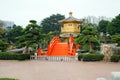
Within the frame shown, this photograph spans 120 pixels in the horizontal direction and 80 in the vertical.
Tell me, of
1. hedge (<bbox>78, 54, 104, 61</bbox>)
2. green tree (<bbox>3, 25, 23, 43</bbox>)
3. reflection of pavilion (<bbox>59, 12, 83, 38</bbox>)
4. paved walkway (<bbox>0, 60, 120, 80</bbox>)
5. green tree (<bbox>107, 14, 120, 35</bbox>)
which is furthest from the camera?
green tree (<bbox>3, 25, 23, 43</bbox>)

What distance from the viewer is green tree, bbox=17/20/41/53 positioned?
20.8 meters

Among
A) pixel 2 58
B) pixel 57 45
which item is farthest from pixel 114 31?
pixel 2 58

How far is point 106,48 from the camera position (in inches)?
745

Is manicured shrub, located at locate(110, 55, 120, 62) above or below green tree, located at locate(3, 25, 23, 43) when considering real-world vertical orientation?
below

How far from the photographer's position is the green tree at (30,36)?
20.8 metres

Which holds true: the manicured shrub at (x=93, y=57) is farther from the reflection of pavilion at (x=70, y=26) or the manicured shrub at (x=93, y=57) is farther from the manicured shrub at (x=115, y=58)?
the reflection of pavilion at (x=70, y=26)

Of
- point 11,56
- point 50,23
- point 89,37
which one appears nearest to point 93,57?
point 89,37

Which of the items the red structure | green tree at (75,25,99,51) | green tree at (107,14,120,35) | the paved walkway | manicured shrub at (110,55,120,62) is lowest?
the paved walkway

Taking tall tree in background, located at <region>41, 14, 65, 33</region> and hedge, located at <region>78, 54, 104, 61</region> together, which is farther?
tall tree in background, located at <region>41, 14, 65, 33</region>

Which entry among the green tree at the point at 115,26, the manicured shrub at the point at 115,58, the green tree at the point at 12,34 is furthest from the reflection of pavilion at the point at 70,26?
the manicured shrub at the point at 115,58

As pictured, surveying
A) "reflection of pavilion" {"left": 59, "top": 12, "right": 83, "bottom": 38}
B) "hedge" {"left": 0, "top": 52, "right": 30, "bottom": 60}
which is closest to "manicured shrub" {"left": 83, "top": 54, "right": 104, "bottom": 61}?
"hedge" {"left": 0, "top": 52, "right": 30, "bottom": 60}

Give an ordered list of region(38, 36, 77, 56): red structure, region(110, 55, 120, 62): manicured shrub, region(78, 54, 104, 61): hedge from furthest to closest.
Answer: region(38, 36, 77, 56): red structure < region(78, 54, 104, 61): hedge < region(110, 55, 120, 62): manicured shrub

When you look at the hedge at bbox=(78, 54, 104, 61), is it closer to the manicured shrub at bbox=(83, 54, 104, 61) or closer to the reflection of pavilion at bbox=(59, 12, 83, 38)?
the manicured shrub at bbox=(83, 54, 104, 61)

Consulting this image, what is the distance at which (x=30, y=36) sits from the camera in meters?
20.9
